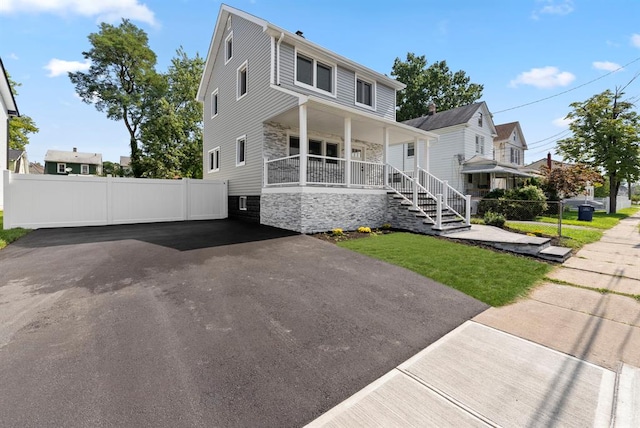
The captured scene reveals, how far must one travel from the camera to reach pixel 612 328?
11.3 ft

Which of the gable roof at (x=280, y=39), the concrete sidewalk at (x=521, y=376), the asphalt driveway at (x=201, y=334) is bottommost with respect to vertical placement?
the concrete sidewalk at (x=521, y=376)

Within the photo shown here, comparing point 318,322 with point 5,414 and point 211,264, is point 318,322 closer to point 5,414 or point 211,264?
point 5,414

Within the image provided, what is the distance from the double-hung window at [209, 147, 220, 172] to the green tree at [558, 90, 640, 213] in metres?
27.0

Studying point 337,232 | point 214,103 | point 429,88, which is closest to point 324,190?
point 337,232

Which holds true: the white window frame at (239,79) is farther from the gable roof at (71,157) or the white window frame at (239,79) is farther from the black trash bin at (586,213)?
the gable roof at (71,157)

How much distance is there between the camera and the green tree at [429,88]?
35.5m

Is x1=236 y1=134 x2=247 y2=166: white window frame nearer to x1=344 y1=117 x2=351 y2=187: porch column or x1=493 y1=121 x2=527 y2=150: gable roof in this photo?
x1=344 y1=117 x2=351 y2=187: porch column

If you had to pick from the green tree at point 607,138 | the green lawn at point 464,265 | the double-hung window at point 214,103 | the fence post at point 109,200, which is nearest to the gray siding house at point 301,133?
the double-hung window at point 214,103

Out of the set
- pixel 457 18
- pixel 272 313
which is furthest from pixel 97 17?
pixel 272 313

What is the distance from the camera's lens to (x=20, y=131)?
3164cm

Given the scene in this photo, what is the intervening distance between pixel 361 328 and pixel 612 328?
316cm

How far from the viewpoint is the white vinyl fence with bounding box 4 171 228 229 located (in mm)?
9758

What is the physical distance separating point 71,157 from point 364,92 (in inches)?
2137

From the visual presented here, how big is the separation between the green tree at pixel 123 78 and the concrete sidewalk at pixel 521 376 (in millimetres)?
27105
